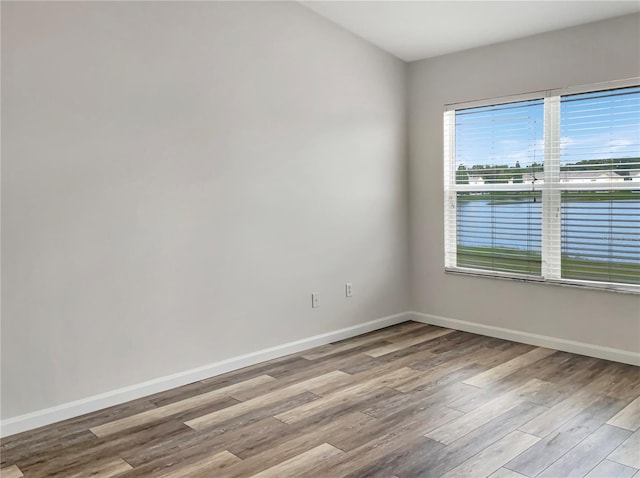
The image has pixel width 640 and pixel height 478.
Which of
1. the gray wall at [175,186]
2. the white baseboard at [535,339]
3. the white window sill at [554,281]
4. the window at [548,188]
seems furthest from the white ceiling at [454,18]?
the white baseboard at [535,339]

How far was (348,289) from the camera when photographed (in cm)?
440

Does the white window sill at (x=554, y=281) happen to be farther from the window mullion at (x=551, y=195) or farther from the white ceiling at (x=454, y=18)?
the white ceiling at (x=454, y=18)

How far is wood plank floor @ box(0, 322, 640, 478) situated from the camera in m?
2.37

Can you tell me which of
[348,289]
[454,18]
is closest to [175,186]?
[348,289]

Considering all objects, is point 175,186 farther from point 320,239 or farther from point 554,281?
point 554,281

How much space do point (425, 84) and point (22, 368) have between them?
3.64 m

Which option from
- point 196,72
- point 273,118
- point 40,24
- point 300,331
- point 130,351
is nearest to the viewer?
point 40,24

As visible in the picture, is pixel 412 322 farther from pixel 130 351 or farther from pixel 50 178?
pixel 50 178

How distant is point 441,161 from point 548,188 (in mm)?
941

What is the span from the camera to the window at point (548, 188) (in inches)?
144

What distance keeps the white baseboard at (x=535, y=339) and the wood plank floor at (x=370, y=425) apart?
79 mm

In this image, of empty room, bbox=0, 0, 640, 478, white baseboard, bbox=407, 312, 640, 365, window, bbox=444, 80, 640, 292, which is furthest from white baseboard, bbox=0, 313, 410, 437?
window, bbox=444, 80, 640, 292

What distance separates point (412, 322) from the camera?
486cm

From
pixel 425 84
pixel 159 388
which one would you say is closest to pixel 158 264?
pixel 159 388
